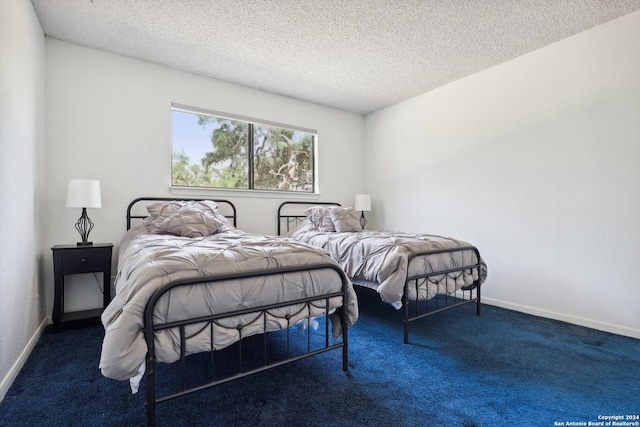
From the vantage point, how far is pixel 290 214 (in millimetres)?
4195

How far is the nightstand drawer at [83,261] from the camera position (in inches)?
96.9

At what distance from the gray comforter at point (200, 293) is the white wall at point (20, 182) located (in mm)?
859

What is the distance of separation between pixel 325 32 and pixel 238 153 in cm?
180

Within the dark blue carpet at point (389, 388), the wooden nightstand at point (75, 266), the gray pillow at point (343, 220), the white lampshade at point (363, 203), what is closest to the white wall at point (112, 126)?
the wooden nightstand at point (75, 266)

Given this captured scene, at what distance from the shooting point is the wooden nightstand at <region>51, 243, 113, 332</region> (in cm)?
244

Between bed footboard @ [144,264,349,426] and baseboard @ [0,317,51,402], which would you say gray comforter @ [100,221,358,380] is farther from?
baseboard @ [0,317,51,402]

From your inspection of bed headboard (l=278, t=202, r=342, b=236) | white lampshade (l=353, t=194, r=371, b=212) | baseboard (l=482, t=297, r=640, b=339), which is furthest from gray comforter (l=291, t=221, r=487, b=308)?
white lampshade (l=353, t=194, r=371, b=212)

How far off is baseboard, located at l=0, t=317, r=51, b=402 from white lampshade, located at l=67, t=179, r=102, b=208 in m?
1.00

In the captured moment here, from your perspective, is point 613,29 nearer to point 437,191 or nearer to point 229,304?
point 437,191

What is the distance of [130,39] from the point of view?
279cm

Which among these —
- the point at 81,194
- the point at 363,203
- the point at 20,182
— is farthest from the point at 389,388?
the point at 363,203

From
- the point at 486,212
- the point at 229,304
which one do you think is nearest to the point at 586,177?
the point at 486,212

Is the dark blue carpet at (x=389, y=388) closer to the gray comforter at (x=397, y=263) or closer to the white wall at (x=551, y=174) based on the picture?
the gray comforter at (x=397, y=263)

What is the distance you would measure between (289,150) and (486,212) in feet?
8.54
